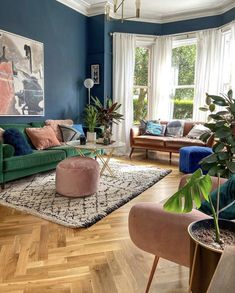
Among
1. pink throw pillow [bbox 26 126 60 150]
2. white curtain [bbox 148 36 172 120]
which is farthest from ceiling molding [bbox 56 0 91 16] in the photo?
pink throw pillow [bbox 26 126 60 150]

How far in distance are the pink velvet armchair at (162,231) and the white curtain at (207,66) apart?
4735 mm

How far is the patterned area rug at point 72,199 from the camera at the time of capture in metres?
2.52

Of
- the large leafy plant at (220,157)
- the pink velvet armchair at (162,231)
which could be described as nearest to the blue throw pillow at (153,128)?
the large leafy plant at (220,157)

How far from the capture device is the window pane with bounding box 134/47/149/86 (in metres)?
6.25

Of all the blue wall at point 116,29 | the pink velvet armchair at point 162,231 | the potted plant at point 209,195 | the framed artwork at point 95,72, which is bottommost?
the pink velvet armchair at point 162,231

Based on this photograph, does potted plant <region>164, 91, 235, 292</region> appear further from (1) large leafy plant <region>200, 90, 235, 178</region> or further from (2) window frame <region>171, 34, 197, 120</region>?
(2) window frame <region>171, 34, 197, 120</region>

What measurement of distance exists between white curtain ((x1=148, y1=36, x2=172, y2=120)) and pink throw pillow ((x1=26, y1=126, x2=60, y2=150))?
2.92 meters

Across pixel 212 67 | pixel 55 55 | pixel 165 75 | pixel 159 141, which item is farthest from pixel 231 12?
pixel 55 55

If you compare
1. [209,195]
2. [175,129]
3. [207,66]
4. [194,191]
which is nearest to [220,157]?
[209,195]

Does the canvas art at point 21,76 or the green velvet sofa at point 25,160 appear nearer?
the green velvet sofa at point 25,160

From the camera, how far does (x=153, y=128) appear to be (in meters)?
5.66

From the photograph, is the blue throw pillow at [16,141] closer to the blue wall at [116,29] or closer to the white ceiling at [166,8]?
the blue wall at [116,29]

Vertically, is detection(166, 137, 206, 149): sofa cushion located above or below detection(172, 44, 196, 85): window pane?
below

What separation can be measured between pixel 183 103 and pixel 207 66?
3.24ft
